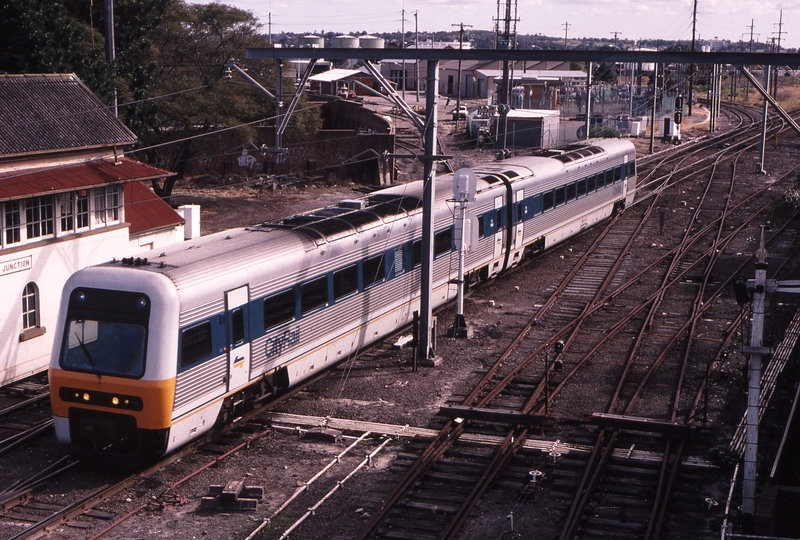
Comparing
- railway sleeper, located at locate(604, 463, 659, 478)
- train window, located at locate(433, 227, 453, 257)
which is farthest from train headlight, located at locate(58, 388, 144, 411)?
train window, located at locate(433, 227, 453, 257)

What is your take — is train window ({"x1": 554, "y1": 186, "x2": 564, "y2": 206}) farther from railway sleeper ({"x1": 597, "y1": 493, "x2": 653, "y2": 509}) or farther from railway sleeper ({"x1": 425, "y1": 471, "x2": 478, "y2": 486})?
railway sleeper ({"x1": 597, "y1": 493, "x2": 653, "y2": 509})

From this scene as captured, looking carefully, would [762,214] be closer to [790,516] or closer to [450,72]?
[790,516]

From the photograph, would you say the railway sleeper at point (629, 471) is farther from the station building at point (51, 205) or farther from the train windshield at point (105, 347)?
the station building at point (51, 205)

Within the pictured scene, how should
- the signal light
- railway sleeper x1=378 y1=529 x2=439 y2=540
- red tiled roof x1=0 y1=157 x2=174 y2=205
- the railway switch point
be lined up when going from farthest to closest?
the railway switch point → red tiled roof x1=0 y1=157 x2=174 y2=205 → railway sleeper x1=378 y1=529 x2=439 y2=540 → the signal light

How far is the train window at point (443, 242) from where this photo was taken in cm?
2130

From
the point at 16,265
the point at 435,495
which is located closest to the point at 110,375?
the point at 435,495

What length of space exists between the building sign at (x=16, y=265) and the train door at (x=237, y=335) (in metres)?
5.87

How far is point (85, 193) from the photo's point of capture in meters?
20.1

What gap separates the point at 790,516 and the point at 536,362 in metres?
7.88

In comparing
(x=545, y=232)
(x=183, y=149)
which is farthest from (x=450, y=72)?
(x=545, y=232)

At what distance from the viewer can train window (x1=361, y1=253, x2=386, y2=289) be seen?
18.5m

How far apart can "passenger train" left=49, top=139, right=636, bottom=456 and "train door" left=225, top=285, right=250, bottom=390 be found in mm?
26

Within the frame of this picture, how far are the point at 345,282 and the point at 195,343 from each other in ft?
15.1

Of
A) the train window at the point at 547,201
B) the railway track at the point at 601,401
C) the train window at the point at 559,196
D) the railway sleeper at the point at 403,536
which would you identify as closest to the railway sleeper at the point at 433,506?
the railway track at the point at 601,401
